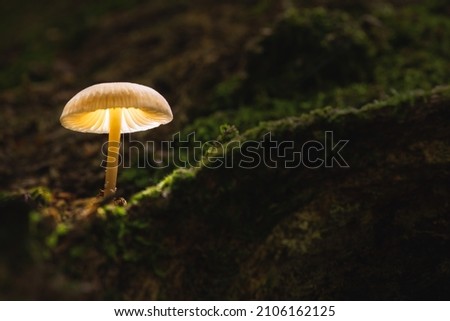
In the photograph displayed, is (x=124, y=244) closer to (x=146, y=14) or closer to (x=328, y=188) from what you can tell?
(x=328, y=188)

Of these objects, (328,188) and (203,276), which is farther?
(328,188)

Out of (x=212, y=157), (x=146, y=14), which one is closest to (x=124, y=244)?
(x=212, y=157)

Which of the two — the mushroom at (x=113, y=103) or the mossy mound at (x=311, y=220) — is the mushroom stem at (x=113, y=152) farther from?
the mossy mound at (x=311, y=220)

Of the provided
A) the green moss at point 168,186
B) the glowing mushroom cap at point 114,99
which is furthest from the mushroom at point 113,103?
the green moss at point 168,186

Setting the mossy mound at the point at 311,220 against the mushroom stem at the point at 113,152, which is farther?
the mushroom stem at the point at 113,152

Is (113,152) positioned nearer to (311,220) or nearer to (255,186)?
(255,186)

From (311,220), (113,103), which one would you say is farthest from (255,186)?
(113,103)
